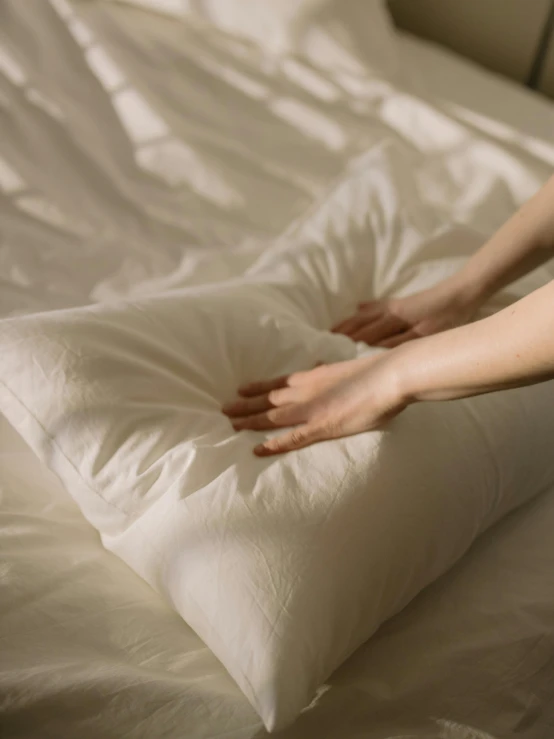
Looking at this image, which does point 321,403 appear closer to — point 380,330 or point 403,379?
point 403,379

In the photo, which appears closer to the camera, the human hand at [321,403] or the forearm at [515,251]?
the human hand at [321,403]

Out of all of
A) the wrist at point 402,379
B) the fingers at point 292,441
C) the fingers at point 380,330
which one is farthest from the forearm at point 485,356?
the fingers at point 380,330

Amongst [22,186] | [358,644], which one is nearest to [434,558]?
[358,644]

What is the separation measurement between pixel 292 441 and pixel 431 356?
0.57 ft

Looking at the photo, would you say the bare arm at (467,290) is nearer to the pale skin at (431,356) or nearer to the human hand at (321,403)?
the pale skin at (431,356)

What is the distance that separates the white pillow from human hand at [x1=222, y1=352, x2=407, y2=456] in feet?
0.07

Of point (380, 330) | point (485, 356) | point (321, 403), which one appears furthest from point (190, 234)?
point (485, 356)

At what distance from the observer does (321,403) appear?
0.75 meters

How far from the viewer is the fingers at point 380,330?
0.92m

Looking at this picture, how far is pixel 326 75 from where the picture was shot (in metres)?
1.51

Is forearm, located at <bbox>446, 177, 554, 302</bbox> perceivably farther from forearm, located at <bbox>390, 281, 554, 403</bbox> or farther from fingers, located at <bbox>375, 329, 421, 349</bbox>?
forearm, located at <bbox>390, 281, 554, 403</bbox>

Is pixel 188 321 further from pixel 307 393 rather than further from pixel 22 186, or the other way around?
pixel 22 186

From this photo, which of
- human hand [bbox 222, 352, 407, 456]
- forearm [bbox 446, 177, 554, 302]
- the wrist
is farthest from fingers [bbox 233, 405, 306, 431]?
forearm [bbox 446, 177, 554, 302]

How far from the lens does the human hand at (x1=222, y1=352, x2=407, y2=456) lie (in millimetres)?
712
